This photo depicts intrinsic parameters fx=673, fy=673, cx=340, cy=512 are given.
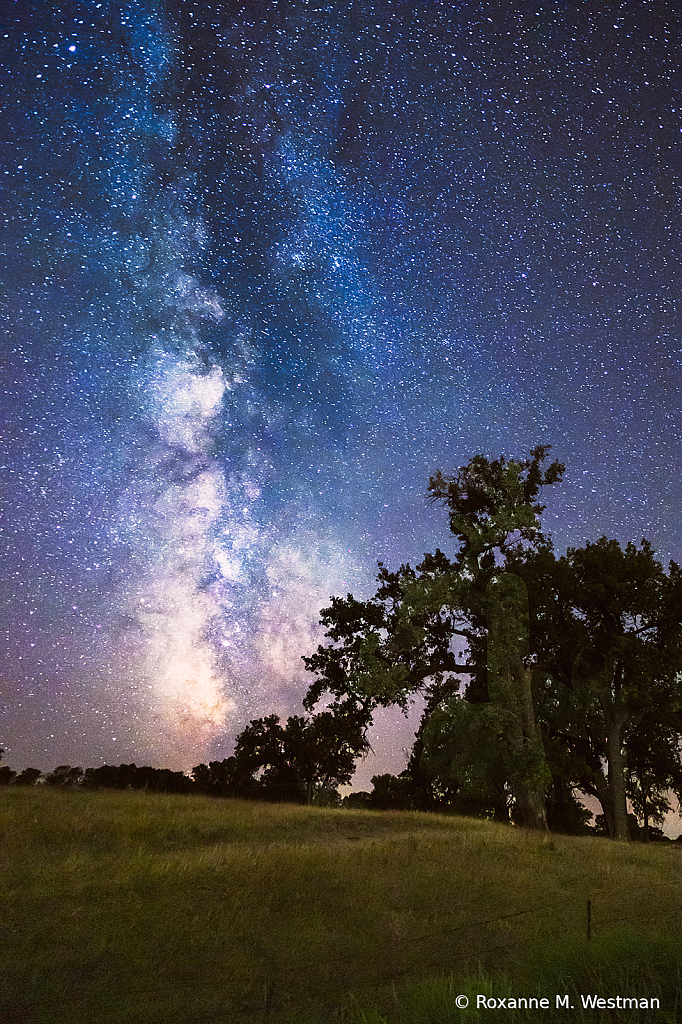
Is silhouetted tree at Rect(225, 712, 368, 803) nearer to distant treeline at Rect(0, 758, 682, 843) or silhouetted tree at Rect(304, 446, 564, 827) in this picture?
distant treeline at Rect(0, 758, 682, 843)

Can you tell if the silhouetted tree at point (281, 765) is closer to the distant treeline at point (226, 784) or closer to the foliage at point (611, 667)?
the distant treeline at point (226, 784)

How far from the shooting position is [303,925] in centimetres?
1158

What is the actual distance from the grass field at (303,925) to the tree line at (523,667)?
25.1ft

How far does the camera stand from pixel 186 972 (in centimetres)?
939

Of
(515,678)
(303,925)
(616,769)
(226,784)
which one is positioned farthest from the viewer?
(226,784)

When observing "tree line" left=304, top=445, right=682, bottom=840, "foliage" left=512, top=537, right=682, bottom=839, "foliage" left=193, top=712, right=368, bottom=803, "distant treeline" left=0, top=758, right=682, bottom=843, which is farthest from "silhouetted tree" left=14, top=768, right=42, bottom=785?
"foliage" left=512, top=537, right=682, bottom=839

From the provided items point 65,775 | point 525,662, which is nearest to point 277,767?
point 65,775

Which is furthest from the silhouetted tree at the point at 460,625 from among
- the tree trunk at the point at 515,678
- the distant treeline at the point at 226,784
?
the distant treeline at the point at 226,784

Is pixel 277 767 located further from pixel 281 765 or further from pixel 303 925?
pixel 303 925

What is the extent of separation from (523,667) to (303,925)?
1990 centimetres

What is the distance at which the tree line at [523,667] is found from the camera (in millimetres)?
27484

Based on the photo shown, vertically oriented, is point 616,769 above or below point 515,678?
below

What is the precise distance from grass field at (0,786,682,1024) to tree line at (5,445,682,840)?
7.64m

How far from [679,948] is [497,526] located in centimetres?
2170
